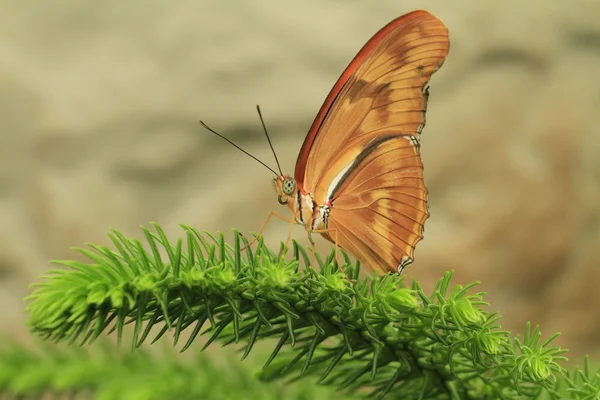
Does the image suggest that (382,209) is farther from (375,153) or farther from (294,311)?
(294,311)

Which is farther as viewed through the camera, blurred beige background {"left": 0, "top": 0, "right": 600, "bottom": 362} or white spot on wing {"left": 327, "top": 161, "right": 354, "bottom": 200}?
blurred beige background {"left": 0, "top": 0, "right": 600, "bottom": 362}

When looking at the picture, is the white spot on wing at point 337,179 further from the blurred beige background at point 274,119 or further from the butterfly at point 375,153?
the blurred beige background at point 274,119

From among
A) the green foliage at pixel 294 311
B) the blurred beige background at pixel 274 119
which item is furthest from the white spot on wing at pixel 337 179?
the blurred beige background at pixel 274 119

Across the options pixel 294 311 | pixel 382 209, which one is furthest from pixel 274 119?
pixel 294 311

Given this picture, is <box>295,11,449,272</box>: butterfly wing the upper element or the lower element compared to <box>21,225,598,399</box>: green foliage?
upper

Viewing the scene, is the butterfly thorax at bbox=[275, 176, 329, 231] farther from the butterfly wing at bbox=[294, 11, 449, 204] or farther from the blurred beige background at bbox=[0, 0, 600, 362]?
the blurred beige background at bbox=[0, 0, 600, 362]

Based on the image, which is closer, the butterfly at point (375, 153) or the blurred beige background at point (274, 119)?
the butterfly at point (375, 153)


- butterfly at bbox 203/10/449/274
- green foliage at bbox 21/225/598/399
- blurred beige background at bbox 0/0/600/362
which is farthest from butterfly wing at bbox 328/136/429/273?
blurred beige background at bbox 0/0/600/362

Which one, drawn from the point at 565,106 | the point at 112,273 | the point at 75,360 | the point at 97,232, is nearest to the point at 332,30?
the point at 565,106
